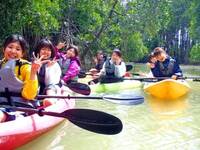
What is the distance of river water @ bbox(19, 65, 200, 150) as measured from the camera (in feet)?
13.5

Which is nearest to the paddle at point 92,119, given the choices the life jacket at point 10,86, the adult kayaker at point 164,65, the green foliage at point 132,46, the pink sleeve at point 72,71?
the life jacket at point 10,86

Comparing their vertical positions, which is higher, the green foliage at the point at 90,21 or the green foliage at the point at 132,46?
the green foliage at the point at 90,21

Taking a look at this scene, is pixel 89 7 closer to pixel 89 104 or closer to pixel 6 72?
pixel 89 104

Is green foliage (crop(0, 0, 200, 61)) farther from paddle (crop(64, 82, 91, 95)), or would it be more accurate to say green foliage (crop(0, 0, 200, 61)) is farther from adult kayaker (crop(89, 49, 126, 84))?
paddle (crop(64, 82, 91, 95))

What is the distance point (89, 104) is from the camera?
709cm

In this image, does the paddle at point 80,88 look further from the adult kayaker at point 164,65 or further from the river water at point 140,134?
the adult kayaker at point 164,65

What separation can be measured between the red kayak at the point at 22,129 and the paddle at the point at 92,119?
0.52ft

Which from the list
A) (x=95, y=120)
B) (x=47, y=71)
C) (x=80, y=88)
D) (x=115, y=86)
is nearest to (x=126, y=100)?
(x=95, y=120)

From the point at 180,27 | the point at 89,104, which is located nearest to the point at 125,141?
the point at 89,104

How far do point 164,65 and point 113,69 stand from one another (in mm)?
1146

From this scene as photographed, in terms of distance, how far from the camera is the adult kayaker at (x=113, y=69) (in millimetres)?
8641

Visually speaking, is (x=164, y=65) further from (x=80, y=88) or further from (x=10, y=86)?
(x=10, y=86)

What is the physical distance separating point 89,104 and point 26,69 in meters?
3.32

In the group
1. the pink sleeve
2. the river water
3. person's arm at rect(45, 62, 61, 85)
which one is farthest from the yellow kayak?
person's arm at rect(45, 62, 61, 85)
